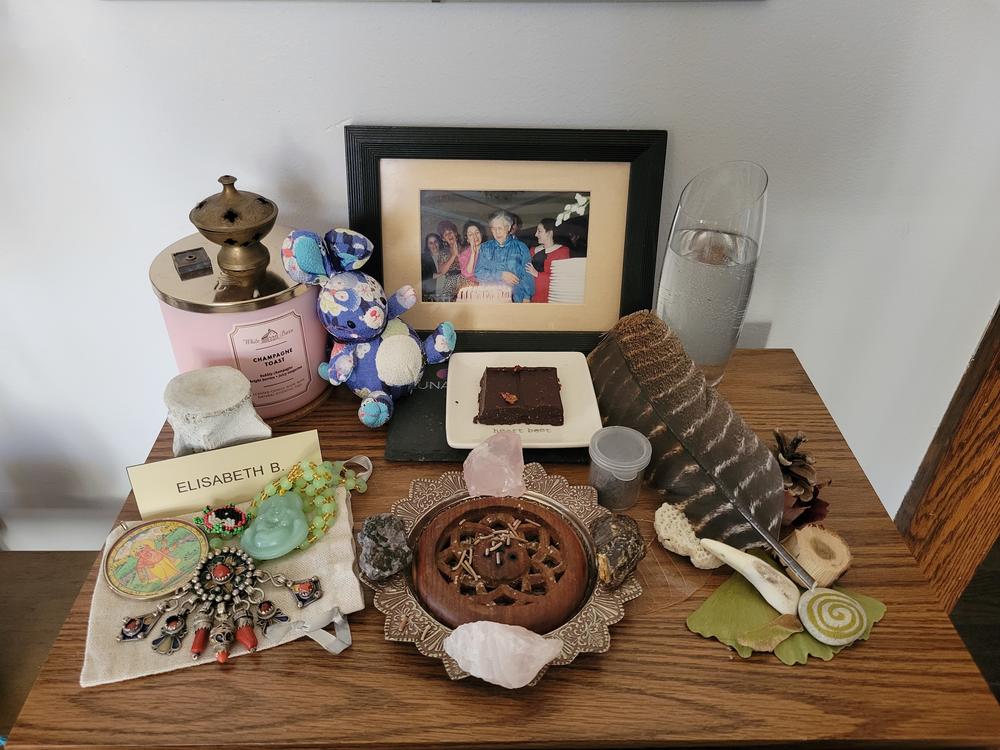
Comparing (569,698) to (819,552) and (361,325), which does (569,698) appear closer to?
(819,552)

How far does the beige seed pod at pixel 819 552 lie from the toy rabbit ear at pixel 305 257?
60 centimetres

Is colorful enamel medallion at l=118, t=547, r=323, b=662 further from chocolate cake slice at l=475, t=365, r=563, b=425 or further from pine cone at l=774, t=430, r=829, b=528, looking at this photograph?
pine cone at l=774, t=430, r=829, b=528

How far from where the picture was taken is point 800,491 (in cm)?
79

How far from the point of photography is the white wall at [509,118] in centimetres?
88

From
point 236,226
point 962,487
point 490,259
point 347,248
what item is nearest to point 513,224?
point 490,259

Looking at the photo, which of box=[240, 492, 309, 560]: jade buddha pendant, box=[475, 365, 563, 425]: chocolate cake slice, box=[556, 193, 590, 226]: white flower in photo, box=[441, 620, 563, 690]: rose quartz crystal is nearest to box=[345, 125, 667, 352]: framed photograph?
box=[556, 193, 590, 226]: white flower in photo

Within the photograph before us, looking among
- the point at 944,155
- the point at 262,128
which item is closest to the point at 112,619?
the point at 262,128

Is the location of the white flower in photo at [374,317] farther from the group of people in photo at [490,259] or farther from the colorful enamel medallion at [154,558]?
the colorful enamel medallion at [154,558]

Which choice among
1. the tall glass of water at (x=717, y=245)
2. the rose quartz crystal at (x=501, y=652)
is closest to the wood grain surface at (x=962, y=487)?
the tall glass of water at (x=717, y=245)

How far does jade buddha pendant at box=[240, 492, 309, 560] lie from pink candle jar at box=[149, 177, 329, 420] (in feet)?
0.60

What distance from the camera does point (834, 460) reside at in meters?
0.91

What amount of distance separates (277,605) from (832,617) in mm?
527

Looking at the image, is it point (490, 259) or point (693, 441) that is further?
point (490, 259)

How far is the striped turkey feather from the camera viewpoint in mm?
759
